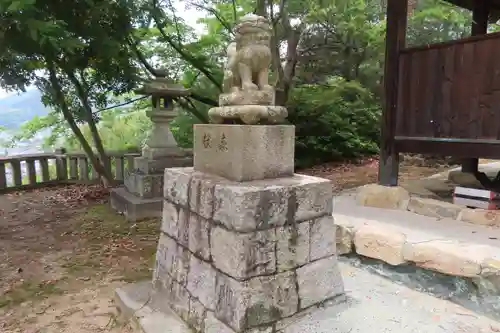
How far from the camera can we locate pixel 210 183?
236 cm

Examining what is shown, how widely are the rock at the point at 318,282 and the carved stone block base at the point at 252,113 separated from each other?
104 centimetres

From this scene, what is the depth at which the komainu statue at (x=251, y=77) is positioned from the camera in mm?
2428

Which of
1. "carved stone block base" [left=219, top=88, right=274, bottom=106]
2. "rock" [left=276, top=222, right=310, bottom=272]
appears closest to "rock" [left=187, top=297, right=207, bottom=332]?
"rock" [left=276, top=222, right=310, bottom=272]

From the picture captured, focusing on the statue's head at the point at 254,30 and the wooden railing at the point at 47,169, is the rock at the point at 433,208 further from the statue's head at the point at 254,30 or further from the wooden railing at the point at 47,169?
the wooden railing at the point at 47,169

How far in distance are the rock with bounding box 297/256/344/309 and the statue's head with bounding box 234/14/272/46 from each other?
1602 mm

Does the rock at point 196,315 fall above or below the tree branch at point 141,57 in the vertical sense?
below

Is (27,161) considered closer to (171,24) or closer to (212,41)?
(171,24)

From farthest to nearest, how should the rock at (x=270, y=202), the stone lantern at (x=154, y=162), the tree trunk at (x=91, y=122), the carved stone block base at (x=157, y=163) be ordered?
1. the tree trunk at (x=91, y=122)
2. the carved stone block base at (x=157, y=163)
3. the stone lantern at (x=154, y=162)
4. the rock at (x=270, y=202)

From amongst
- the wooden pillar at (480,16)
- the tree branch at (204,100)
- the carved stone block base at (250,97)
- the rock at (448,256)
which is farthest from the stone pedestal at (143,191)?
the wooden pillar at (480,16)

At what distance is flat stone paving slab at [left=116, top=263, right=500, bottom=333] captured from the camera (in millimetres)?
2281

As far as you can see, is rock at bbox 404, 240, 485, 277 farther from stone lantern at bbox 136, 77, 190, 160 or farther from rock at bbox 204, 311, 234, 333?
A: stone lantern at bbox 136, 77, 190, 160

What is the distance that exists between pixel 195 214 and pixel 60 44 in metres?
3.15

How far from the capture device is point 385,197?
4223 millimetres

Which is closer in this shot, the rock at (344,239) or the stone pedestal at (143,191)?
the rock at (344,239)
